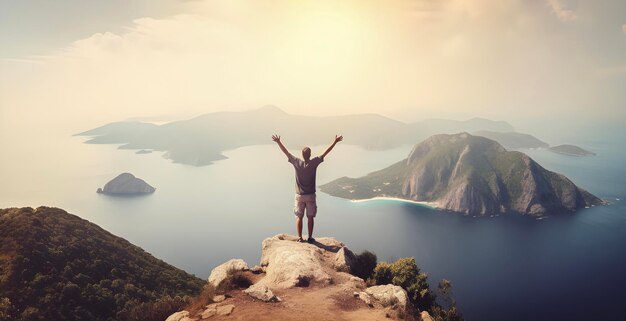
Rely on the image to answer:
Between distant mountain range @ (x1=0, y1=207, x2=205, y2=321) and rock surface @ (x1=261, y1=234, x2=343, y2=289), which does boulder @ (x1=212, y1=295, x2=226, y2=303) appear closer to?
rock surface @ (x1=261, y1=234, x2=343, y2=289)

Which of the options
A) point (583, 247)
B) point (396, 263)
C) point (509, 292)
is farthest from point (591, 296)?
point (396, 263)

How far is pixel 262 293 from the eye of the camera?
13.1m

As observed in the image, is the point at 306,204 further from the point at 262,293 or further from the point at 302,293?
the point at 262,293

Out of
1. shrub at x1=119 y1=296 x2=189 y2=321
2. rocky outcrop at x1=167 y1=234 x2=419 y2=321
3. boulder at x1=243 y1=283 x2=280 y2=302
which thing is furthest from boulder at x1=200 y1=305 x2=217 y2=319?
shrub at x1=119 y1=296 x2=189 y2=321

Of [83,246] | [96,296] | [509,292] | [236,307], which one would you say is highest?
[236,307]

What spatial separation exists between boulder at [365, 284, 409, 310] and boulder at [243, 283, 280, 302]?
428cm

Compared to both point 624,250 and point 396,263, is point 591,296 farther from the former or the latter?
point 396,263

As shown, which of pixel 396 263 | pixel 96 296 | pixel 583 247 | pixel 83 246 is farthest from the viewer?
pixel 583 247

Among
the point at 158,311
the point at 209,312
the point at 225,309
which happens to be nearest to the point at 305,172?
the point at 225,309

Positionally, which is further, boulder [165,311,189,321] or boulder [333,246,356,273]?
boulder [333,246,356,273]

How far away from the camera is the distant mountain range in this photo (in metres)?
43.7

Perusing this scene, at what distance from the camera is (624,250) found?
18925cm

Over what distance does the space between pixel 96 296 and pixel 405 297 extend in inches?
2207

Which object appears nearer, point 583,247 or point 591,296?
point 591,296
